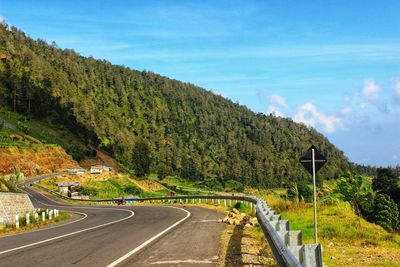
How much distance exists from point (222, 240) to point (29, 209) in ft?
69.4

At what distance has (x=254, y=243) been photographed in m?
13.8

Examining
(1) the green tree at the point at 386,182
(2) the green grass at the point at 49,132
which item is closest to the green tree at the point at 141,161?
(2) the green grass at the point at 49,132

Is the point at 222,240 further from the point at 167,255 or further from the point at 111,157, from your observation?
the point at 111,157

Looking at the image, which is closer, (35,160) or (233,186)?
(35,160)

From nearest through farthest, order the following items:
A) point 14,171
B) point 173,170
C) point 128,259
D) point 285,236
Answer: point 285,236
point 128,259
point 14,171
point 173,170

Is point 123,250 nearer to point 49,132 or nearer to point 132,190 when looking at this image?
point 132,190

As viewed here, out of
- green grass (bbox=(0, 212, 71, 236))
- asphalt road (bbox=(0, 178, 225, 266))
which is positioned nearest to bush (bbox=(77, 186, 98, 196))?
green grass (bbox=(0, 212, 71, 236))

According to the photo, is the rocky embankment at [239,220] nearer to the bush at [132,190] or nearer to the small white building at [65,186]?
the small white building at [65,186]

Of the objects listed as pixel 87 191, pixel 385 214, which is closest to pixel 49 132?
pixel 87 191

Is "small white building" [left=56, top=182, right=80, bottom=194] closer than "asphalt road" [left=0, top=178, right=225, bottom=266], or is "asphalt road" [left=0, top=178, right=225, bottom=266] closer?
"asphalt road" [left=0, top=178, right=225, bottom=266]

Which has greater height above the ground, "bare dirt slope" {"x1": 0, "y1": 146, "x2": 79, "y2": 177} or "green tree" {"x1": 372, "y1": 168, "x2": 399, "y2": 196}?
"bare dirt slope" {"x1": 0, "y1": 146, "x2": 79, "y2": 177}

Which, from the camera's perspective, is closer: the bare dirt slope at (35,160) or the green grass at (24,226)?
the green grass at (24,226)

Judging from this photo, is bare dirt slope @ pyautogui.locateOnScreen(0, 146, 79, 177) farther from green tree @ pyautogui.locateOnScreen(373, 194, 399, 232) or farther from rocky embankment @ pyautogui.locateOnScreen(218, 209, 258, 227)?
rocky embankment @ pyautogui.locateOnScreen(218, 209, 258, 227)

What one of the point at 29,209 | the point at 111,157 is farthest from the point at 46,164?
the point at 29,209
